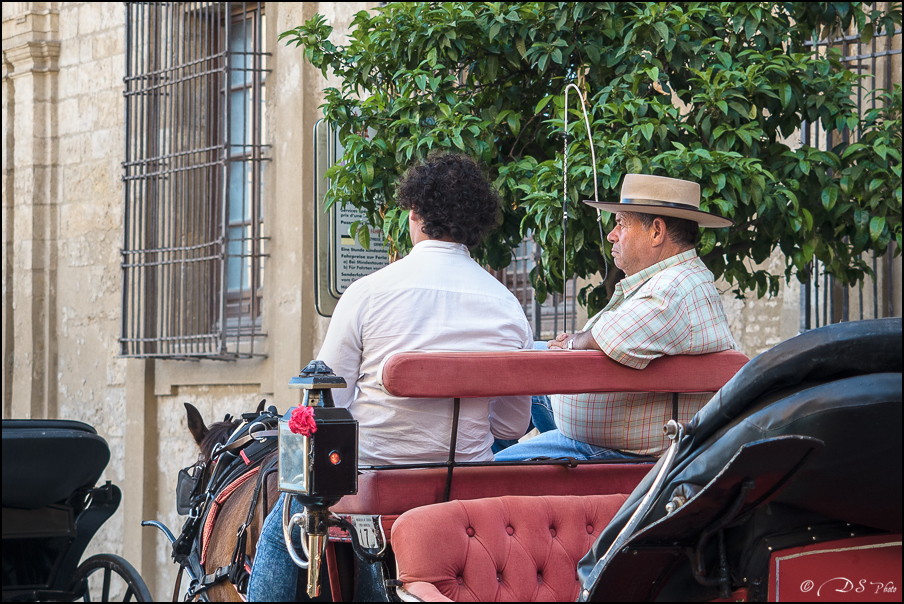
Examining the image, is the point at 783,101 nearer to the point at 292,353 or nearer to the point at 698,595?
the point at 698,595

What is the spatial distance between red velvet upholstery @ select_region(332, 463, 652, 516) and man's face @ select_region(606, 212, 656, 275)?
0.71 metres

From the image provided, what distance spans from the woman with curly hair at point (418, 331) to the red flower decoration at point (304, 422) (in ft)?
1.80

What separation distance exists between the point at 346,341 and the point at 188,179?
248 inches

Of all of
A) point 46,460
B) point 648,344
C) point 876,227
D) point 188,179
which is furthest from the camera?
point 188,179

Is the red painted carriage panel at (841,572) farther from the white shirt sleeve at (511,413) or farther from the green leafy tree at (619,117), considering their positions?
the green leafy tree at (619,117)

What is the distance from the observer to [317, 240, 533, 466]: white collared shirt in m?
3.02

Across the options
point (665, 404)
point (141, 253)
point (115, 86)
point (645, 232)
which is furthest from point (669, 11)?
point (115, 86)

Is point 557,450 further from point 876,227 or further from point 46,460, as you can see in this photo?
point 46,460

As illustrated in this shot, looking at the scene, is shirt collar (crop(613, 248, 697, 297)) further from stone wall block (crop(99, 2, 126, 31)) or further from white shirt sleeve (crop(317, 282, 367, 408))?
stone wall block (crop(99, 2, 126, 31))

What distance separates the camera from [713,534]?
2.06 m

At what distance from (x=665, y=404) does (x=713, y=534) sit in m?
1.09

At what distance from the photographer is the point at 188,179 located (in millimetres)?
8938

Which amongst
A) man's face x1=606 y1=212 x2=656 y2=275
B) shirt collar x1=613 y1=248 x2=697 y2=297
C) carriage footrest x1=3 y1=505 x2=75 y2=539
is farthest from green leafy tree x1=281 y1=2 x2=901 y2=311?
carriage footrest x1=3 y1=505 x2=75 y2=539

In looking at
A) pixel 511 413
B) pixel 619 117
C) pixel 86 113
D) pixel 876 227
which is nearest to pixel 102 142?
pixel 86 113
